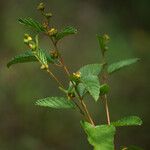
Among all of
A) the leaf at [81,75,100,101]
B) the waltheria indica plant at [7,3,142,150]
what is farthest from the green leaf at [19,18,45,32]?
the leaf at [81,75,100,101]

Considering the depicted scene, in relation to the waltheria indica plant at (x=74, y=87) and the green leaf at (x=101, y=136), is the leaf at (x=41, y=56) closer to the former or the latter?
the waltheria indica plant at (x=74, y=87)

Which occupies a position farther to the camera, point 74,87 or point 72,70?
point 72,70

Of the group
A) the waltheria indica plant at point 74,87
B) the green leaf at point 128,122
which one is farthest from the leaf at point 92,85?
the green leaf at point 128,122

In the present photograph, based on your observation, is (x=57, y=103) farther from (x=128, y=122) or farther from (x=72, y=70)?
(x=72, y=70)

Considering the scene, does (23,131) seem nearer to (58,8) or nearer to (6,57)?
(6,57)

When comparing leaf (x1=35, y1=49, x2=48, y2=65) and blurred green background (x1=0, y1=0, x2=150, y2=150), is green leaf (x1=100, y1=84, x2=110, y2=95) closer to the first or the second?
leaf (x1=35, y1=49, x2=48, y2=65)

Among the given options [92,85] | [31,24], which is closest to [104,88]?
[92,85]
